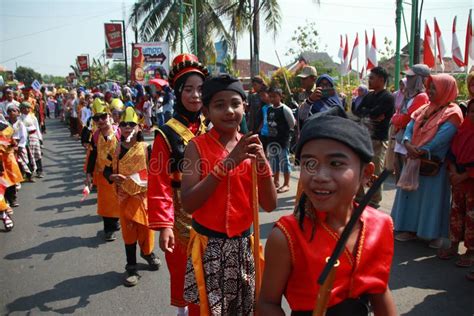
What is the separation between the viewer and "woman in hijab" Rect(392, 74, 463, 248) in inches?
163

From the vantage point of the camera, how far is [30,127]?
28.9ft

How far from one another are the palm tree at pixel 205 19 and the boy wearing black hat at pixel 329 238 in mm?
13981

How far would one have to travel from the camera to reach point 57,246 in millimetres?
5086

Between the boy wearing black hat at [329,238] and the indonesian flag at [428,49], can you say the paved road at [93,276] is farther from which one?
the indonesian flag at [428,49]

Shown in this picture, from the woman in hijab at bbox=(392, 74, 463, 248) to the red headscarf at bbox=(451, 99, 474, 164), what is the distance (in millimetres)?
108

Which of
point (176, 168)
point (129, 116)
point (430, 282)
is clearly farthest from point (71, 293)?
point (430, 282)

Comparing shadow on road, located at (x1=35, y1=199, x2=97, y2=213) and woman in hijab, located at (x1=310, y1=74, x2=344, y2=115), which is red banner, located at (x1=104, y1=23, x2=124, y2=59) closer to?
shadow on road, located at (x1=35, y1=199, x2=97, y2=213)

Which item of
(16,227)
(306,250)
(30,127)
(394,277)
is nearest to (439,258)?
(394,277)

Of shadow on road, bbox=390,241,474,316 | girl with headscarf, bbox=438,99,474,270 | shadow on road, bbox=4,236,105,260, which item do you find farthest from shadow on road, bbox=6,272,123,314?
girl with headscarf, bbox=438,99,474,270

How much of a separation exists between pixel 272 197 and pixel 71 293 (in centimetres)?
276

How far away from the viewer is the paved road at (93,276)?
346 cm

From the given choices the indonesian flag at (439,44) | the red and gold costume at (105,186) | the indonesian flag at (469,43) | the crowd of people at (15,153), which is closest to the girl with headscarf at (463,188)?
the red and gold costume at (105,186)

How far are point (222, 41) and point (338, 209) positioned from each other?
2115 centimetres

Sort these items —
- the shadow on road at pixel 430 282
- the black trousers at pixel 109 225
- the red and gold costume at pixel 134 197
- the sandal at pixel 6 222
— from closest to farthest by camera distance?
the shadow on road at pixel 430 282
the red and gold costume at pixel 134 197
the black trousers at pixel 109 225
the sandal at pixel 6 222
